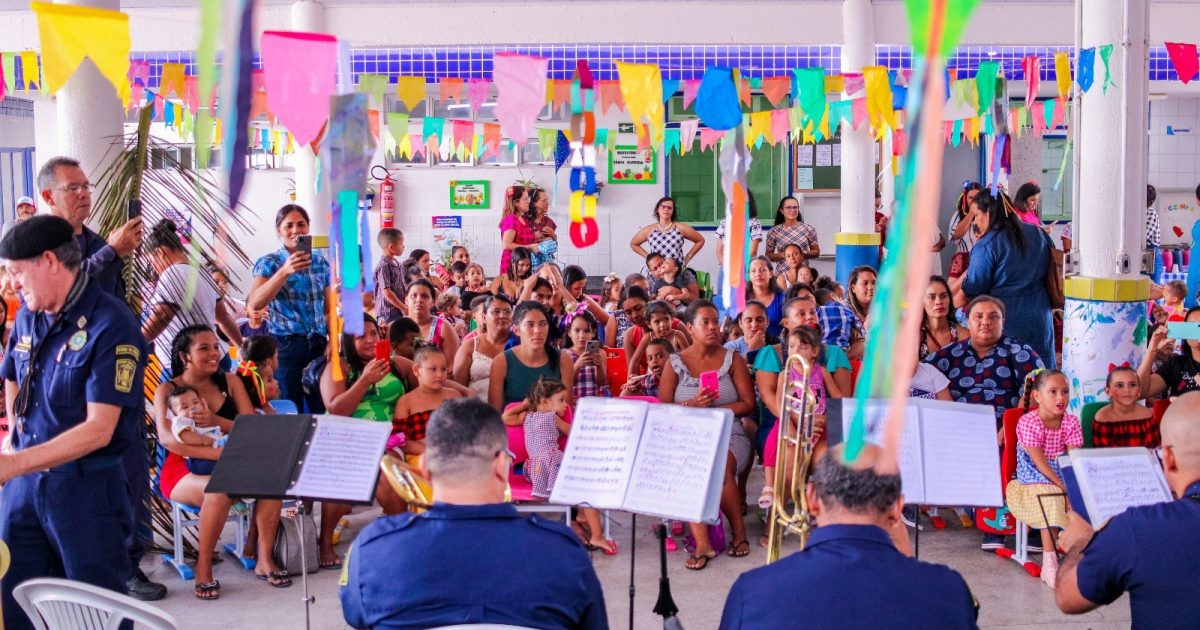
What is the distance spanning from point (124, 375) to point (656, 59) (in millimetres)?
9520

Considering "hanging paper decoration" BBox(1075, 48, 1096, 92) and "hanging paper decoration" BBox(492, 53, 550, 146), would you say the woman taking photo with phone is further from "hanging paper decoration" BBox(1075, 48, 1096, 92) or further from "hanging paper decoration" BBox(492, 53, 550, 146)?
"hanging paper decoration" BBox(1075, 48, 1096, 92)

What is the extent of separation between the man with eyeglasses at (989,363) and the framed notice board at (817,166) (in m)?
8.30

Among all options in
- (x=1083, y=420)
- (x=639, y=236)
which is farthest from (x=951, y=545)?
(x=639, y=236)

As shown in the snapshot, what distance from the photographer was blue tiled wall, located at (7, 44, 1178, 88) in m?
11.5

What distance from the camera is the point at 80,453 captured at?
2.93m

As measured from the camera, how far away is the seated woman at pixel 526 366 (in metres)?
5.15

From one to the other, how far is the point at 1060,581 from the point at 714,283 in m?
9.95

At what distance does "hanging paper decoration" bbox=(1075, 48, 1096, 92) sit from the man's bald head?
344 cm

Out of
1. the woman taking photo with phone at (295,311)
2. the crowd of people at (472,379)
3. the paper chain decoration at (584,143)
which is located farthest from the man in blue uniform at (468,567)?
the paper chain decoration at (584,143)

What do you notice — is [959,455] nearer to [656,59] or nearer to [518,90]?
[518,90]

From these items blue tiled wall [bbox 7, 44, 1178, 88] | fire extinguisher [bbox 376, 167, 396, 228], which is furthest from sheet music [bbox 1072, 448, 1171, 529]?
fire extinguisher [bbox 376, 167, 396, 228]

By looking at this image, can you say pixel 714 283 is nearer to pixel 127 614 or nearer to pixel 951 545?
pixel 951 545

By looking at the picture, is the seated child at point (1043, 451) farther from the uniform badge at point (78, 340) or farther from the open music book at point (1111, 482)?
the uniform badge at point (78, 340)

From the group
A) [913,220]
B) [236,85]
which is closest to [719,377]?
[236,85]
